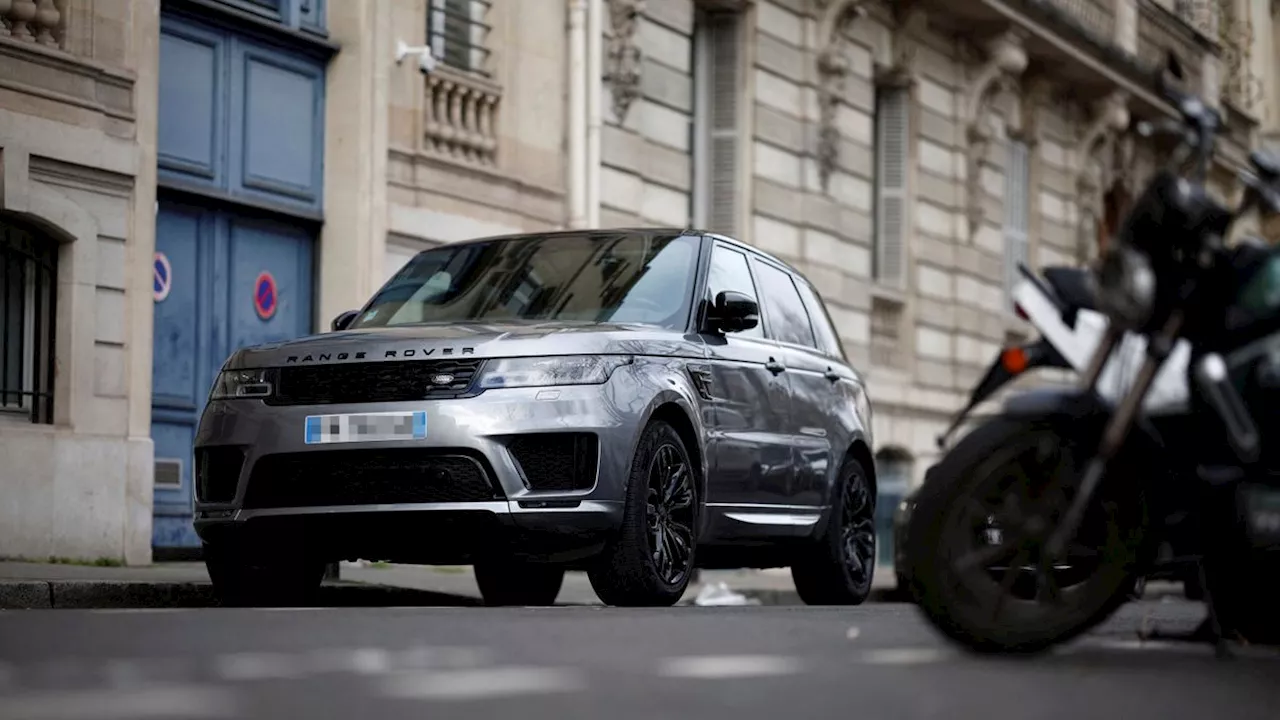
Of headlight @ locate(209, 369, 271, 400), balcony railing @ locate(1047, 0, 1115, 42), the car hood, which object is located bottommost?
headlight @ locate(209, 369, 271, 400)

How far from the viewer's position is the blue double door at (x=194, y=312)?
1557 centimetres

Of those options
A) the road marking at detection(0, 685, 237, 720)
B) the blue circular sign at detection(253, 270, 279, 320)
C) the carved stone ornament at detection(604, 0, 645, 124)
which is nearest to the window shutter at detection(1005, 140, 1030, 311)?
the carved stone ornament at detection(604, 0, 645, 124)

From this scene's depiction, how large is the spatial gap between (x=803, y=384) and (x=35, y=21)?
541 cm

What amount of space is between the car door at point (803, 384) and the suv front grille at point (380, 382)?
245cm

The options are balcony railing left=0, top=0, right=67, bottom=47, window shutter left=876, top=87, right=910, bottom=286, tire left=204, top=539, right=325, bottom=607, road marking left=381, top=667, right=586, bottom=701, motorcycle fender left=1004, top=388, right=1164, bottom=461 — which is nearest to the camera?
road marking left=381, top=667, right=586, bottom=701

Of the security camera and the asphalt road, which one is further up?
the security camera

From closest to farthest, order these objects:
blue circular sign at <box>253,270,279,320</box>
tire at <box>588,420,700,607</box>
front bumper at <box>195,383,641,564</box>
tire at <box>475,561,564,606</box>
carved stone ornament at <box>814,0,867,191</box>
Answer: front bumper at <box>195,383,641,564</box> < tire at <box>588,420,700,607</box> < tire at <box>475,561,564,606</box> < blue circular sign at <box>253,270,279,320</box> < carved stone ornament at <box>814,0,867,191</box>

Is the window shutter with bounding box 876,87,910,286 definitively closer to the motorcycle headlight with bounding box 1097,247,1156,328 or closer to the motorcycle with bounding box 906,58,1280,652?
the motorcycle with bounding box 906,58,1280,652

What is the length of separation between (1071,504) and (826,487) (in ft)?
18.5

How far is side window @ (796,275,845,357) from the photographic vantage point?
1247 cm

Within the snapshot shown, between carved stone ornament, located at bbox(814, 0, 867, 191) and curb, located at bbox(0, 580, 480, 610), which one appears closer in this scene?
curb, located at bbox(0, 580, 480, 610)

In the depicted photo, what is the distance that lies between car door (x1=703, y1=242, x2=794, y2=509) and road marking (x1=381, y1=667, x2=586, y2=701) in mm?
4677

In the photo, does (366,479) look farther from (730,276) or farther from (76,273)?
(76,273)

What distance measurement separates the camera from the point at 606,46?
20438mm
